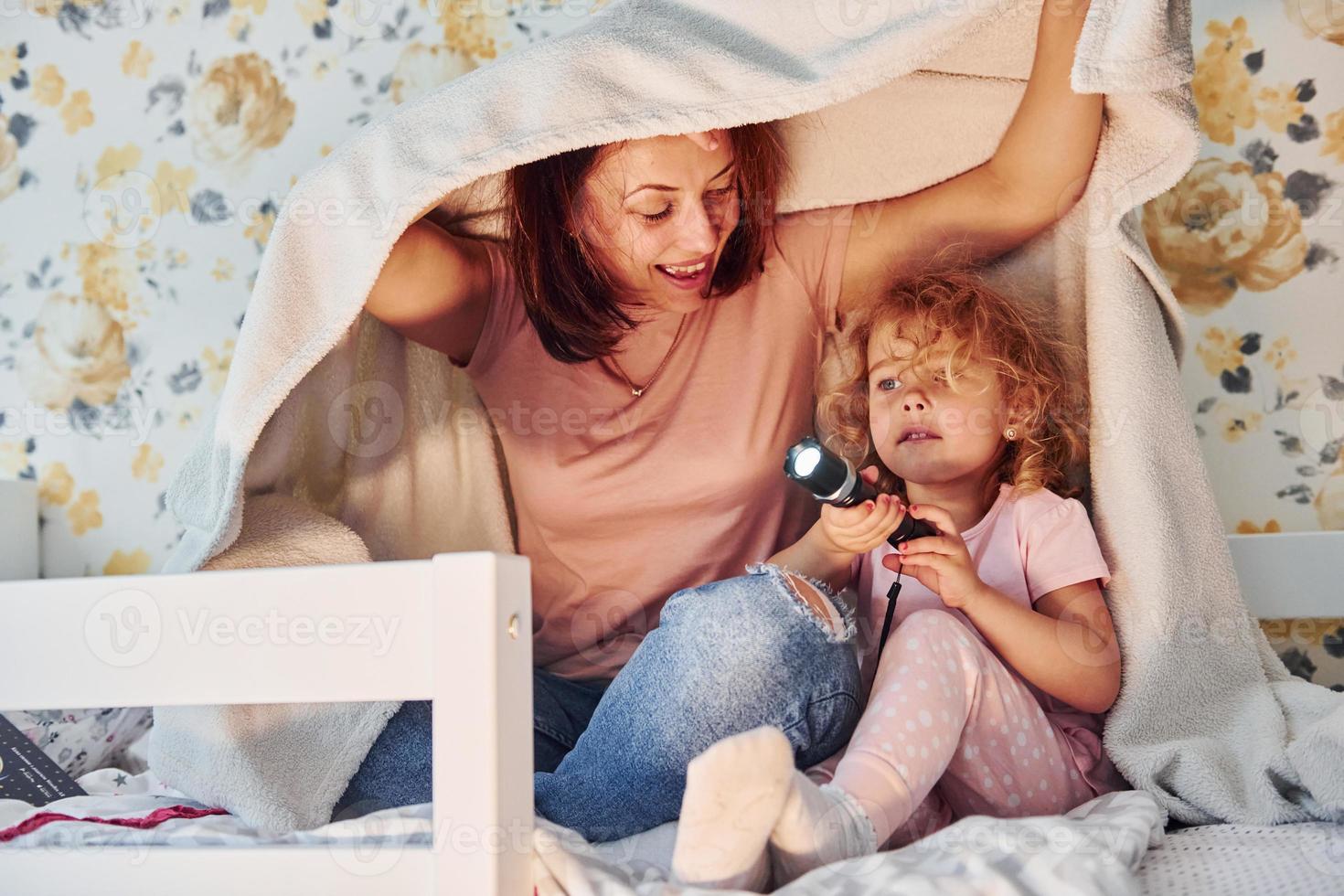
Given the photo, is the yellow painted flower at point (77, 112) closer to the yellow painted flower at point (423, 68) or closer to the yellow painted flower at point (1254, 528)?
the yellow painted flower at point (423, 68)

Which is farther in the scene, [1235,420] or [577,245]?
[1235,420]

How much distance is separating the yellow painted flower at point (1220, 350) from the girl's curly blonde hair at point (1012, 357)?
0.32m

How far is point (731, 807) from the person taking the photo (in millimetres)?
644

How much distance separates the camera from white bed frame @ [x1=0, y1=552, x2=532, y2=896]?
1.99 feet

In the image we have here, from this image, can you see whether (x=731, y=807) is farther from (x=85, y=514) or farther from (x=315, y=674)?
(x=85, y=514)

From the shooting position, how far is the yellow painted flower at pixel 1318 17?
1.28 m

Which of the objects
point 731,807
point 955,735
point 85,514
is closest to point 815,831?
point 731,807

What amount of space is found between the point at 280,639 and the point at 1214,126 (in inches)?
46.4

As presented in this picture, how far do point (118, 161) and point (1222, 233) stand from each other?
136cm

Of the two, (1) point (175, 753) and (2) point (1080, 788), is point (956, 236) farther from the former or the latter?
(1) point (175, 753)

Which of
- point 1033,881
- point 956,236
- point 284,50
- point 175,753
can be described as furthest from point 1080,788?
point 284,50

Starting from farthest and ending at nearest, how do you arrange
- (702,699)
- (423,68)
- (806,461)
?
(423,68), (806,461), (702,699)

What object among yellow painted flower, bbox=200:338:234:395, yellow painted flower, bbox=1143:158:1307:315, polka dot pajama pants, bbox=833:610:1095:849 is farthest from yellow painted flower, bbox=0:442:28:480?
yellow painted flower, bbox=1143:158:1307:315

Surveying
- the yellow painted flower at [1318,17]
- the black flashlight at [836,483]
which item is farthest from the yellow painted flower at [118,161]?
the yellow painted flower at [1318,17]
